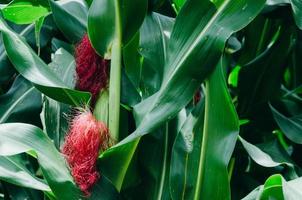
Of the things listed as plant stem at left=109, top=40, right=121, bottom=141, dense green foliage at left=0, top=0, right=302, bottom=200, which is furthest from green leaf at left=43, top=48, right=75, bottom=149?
plant stem at left=109, top=40, right=121, bottom=141

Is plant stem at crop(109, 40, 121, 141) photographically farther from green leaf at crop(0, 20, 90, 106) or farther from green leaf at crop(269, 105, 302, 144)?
green leaf at crop(269, 105, 302, 144)

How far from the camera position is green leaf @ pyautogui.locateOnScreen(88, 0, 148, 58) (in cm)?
97

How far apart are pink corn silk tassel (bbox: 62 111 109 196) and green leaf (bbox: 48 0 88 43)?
28 centimetres

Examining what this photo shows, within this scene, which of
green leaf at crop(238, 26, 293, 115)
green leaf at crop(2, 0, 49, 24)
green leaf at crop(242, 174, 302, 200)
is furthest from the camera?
green leaf at crop(238, 26, 293, 115)

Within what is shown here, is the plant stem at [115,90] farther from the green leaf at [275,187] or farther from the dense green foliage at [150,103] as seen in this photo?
the green leaf at [275,187]

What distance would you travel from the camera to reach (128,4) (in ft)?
3.22

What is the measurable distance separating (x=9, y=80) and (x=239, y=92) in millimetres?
549

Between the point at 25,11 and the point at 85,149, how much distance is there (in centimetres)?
38

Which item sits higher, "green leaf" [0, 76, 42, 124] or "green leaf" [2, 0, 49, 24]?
"green leaf" [2, 0, 49, 24]

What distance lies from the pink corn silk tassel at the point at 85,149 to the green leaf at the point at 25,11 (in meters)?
0.33

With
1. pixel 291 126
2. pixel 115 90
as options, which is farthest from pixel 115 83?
pixel 291 126

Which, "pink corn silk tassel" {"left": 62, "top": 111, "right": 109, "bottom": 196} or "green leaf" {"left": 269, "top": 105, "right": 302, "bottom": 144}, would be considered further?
"green leaf" {"left": 269, "top": 105, "right": 302, "bottom": 144}

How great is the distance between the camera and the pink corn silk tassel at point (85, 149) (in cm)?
89

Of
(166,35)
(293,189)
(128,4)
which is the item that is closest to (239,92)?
(166,35)
